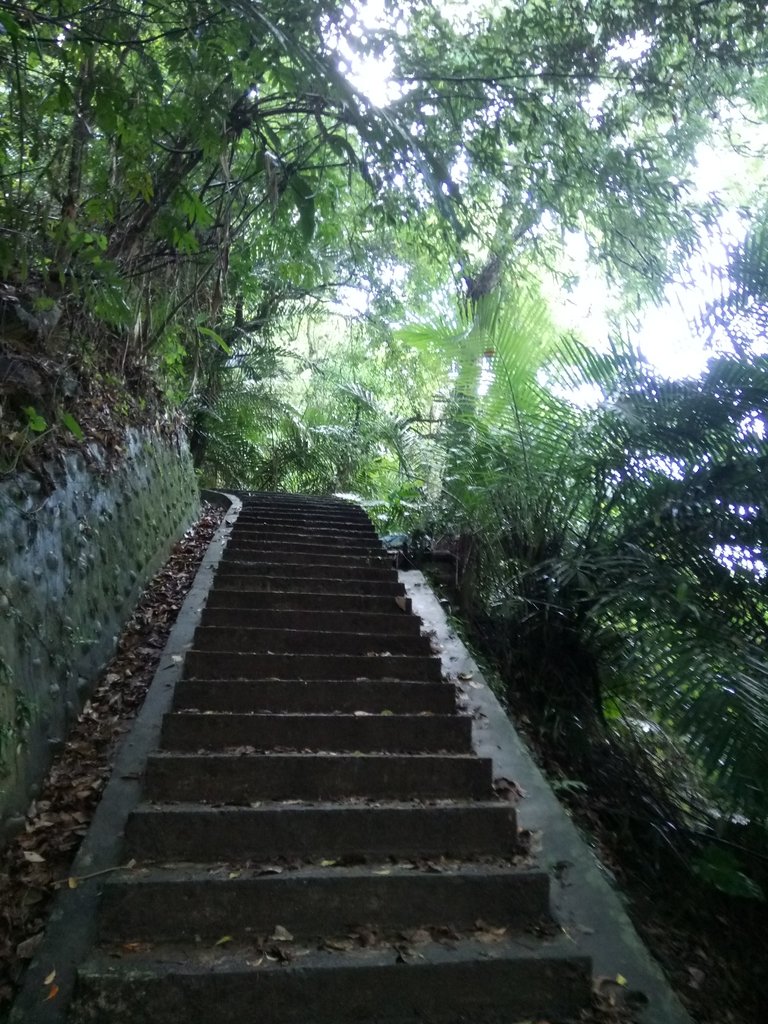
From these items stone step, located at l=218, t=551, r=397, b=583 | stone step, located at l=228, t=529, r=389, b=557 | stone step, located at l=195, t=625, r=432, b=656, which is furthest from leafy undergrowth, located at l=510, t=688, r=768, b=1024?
stone step, located at l=228, t=529, r=389, b=557

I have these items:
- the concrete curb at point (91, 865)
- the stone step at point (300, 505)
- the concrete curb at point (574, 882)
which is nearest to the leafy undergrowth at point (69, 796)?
the concrete curb at point (91, 865)

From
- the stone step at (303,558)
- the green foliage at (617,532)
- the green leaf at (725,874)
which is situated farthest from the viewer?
the stone step at (303,558)

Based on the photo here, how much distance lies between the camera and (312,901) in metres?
3.02

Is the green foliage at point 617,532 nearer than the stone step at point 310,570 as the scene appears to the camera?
Yes

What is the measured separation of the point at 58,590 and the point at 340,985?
253 cm

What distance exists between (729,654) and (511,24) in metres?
3.90

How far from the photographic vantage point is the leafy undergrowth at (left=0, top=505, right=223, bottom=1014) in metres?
2.81

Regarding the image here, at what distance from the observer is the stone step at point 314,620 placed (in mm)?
5203

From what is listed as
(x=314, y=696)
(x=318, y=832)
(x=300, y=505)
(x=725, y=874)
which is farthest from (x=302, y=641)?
(x=300, y=505)

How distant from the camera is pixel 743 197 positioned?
842 cm

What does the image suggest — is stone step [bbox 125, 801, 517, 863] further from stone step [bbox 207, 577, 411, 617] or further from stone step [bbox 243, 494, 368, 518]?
stone step [bbox 243, 494, 368, 518]

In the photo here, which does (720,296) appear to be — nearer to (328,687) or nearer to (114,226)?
(328,687)

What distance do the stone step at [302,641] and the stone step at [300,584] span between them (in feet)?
2.97

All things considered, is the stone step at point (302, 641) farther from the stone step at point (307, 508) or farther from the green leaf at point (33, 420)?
the stone step at point (307, 508)
